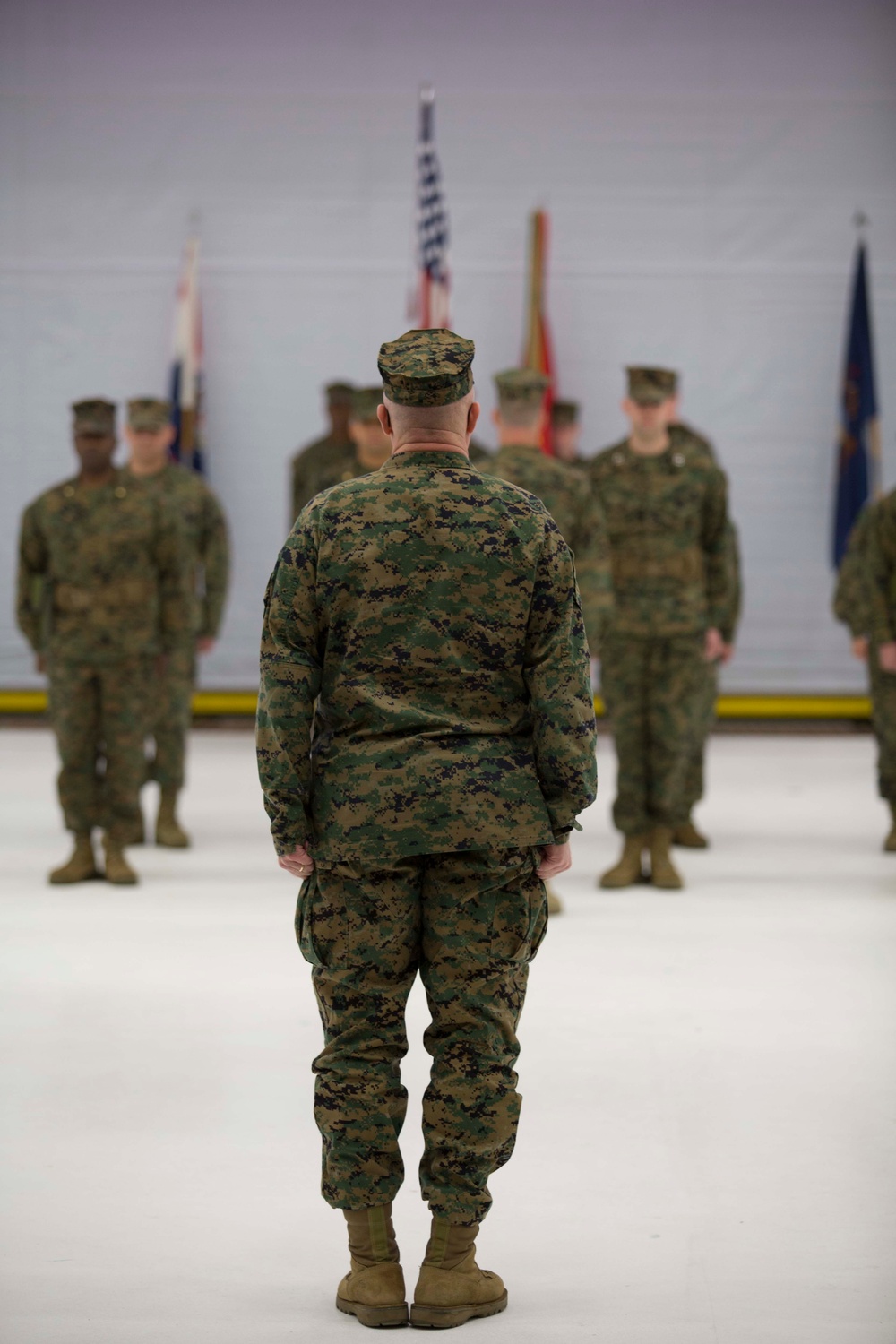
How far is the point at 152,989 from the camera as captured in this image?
15.5ft

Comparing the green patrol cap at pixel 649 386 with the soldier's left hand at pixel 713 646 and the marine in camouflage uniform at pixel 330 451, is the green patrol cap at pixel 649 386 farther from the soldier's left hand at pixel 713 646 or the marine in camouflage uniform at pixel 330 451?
the marine in camouflage uniform at pixel 330 451

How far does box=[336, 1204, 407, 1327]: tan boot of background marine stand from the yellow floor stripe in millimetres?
8440

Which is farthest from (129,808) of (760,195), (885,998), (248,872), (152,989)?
(760,195)

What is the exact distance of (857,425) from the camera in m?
10.7

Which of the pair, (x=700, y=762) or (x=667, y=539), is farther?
(x=700, y=762)

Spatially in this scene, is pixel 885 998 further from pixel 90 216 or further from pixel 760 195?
pixel 90 216

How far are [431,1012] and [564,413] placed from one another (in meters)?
7.02

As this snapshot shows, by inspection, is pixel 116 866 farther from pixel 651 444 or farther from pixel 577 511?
pixel 651 444

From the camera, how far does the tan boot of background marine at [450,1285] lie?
8.68 ft

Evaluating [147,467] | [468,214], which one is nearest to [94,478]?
[147,467]

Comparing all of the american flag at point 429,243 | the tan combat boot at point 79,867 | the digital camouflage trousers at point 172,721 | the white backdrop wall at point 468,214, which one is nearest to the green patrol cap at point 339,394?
the american flag at point 429,243

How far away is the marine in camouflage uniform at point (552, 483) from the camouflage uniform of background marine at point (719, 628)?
2.54ft

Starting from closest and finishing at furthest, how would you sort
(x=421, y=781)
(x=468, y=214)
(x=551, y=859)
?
(x=421, y=781) → (x=551, y=859) → (x=468, y=214)

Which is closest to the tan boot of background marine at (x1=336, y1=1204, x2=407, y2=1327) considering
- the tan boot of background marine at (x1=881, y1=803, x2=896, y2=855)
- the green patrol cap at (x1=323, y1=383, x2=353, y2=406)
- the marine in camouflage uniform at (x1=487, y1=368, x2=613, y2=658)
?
the marine in camouflage uniform at (x1=487, y1=368, x2=613, y2=658)
